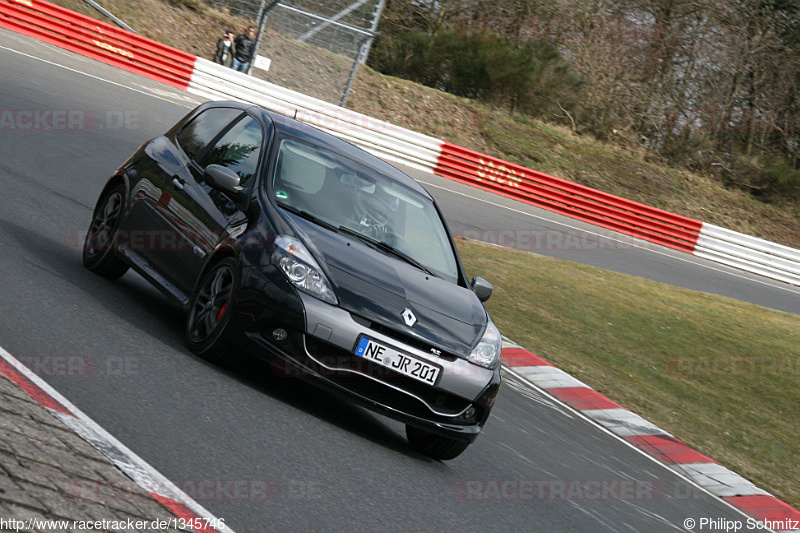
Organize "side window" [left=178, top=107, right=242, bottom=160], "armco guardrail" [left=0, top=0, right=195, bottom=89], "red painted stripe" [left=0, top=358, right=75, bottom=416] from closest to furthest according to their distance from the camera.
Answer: "red painted stripe" [left=0, top=358, right=75, bottom=416] < "side window" [left=178, top=107, right=242, bottom=160] < "armco guardrail" [left=0, top=0, right=195, bottom=89]

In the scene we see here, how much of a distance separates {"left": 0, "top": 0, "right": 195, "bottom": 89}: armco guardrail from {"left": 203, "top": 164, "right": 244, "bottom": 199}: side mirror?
19070 mm

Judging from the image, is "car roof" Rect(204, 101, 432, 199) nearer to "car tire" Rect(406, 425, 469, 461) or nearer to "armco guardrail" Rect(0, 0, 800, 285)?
"car tire" Rect(406, 425, 469, 461)

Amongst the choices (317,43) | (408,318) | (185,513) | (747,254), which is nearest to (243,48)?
(317,43)

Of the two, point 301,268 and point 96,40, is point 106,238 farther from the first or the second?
point 96,40

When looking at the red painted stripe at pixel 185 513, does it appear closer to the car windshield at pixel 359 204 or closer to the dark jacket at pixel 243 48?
the car windshield at pixel 359 204

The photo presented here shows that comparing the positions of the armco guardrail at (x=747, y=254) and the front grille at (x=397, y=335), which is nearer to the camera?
the front grille at (x=397, y=335)

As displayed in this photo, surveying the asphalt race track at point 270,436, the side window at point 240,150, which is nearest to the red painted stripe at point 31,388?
the asphalt race track at point 270,436

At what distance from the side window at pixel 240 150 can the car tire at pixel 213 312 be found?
775 mm

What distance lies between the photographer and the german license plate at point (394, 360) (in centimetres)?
584

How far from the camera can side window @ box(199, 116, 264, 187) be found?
6.98 metres

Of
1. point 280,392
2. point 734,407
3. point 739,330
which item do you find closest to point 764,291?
point 739,330

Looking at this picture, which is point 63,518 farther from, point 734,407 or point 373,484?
point 734,407

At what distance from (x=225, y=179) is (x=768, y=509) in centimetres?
547

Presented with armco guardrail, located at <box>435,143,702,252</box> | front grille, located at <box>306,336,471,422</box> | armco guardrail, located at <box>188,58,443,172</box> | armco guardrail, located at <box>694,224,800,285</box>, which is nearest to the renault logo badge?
front grille, located at <box>306,336,471,422</box>
